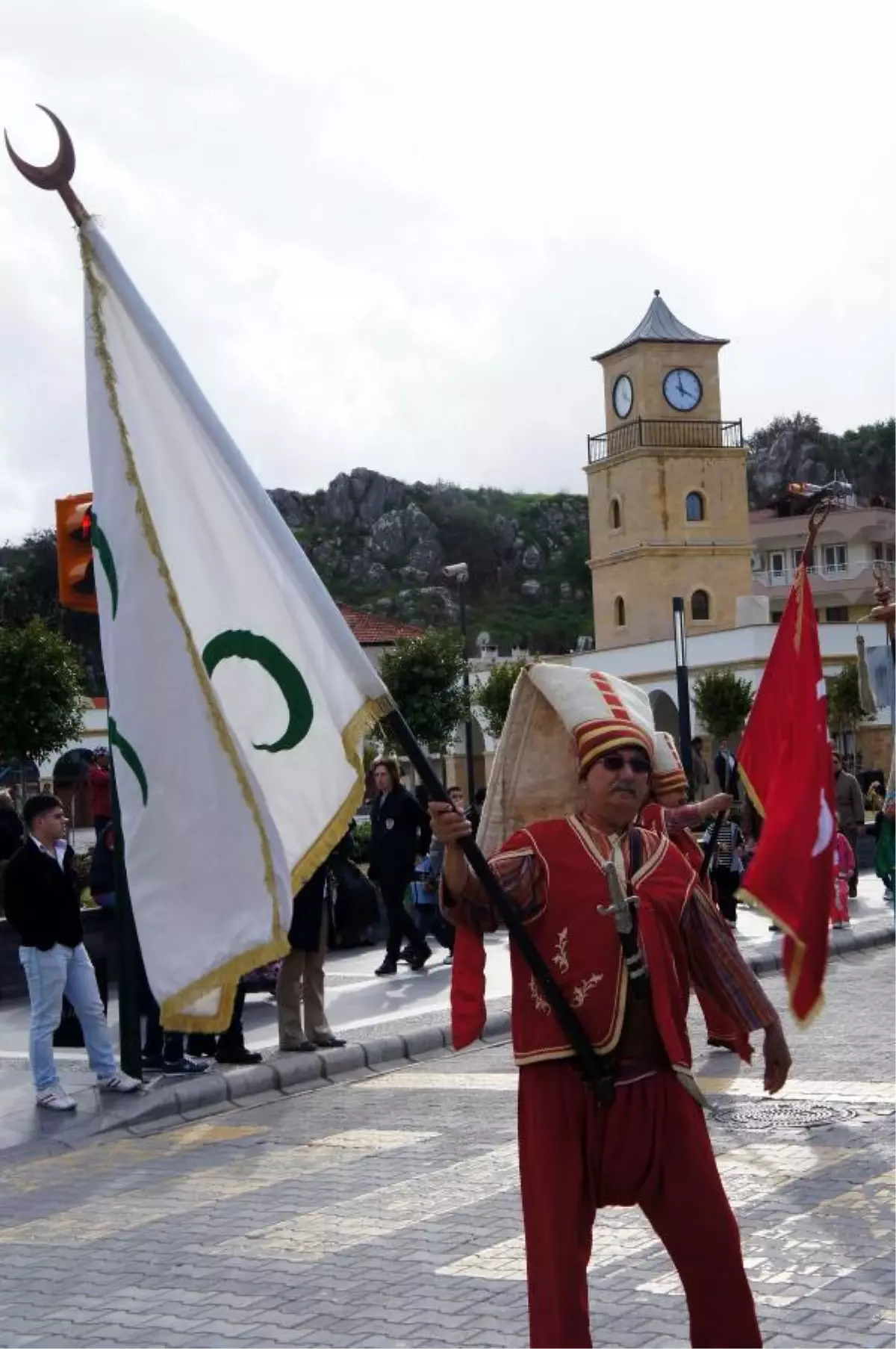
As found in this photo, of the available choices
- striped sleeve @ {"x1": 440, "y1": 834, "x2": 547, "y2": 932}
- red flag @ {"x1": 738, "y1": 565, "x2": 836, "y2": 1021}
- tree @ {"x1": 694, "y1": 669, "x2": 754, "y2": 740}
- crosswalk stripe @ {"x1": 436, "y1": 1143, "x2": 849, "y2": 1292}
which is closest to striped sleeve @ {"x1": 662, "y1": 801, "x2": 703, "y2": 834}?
red flag @ {"x1": 738, "y1": 565, "x2": 836, "y2": 1021}

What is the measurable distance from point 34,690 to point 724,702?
2500 cm

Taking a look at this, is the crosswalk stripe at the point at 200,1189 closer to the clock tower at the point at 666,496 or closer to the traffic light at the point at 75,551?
the traffic light at the point at 75,551

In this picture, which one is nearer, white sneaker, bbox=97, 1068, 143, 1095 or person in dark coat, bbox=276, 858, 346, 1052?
white sneaker, bbox=97, 1068, 143, 1095

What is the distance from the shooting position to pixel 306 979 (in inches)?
465

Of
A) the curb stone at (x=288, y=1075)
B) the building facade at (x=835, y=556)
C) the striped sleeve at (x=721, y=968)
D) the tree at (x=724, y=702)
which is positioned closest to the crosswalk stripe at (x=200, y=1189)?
the curb stone at (x=288, y=1075)

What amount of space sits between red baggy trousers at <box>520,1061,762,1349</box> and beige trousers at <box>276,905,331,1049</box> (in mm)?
7253

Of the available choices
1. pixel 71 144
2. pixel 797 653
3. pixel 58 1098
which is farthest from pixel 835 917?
pixel 71 144

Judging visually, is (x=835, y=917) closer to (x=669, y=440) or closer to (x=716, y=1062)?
(x=716, y=1062)

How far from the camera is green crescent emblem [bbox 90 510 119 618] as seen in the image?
233 inches

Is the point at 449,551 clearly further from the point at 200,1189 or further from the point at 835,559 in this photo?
the point at 200,1189

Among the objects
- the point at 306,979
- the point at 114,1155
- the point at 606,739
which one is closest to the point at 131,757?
the point at 606,739

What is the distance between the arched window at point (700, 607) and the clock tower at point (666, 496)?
4 centimetres

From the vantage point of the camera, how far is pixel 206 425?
5602 millimetres

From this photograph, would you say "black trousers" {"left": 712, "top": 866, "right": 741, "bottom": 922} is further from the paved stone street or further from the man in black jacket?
the man in black jacket
